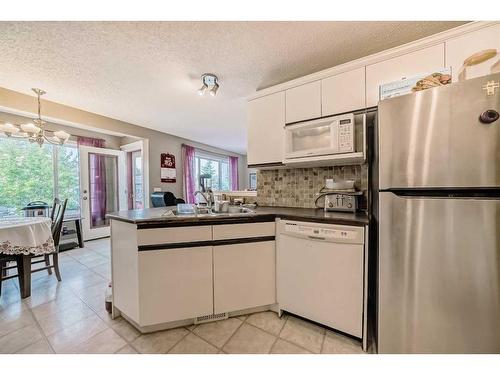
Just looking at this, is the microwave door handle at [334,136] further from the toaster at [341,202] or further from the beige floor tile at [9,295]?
the beige floor tile at [9,295]

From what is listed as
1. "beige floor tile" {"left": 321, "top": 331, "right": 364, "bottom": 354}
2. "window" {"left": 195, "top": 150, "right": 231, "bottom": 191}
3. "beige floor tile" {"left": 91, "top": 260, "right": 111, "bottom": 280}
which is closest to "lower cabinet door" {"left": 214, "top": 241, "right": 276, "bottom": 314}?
"beige floor tile" {"left": 321, "top": 331, "right": 364, "bottom": 354}

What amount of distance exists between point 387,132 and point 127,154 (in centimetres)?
519

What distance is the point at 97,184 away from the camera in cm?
413

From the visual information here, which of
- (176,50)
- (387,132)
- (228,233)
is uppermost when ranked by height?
(176,50)

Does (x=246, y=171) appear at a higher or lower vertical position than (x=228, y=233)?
higher

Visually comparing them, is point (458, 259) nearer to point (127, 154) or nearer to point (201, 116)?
point (201, 116)

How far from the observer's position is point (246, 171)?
8164mm

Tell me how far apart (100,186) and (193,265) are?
3.87 metres

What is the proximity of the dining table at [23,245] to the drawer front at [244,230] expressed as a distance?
1975 millimetres

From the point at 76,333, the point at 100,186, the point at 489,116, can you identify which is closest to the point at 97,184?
the point at 100,186

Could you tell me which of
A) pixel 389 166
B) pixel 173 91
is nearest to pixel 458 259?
pixel 389 166

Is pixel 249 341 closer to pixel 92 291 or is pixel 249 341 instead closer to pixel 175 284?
pixel 175 284

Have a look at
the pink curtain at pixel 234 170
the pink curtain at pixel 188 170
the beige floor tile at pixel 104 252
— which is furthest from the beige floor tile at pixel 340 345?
the pink curtain at pixel 234 170
